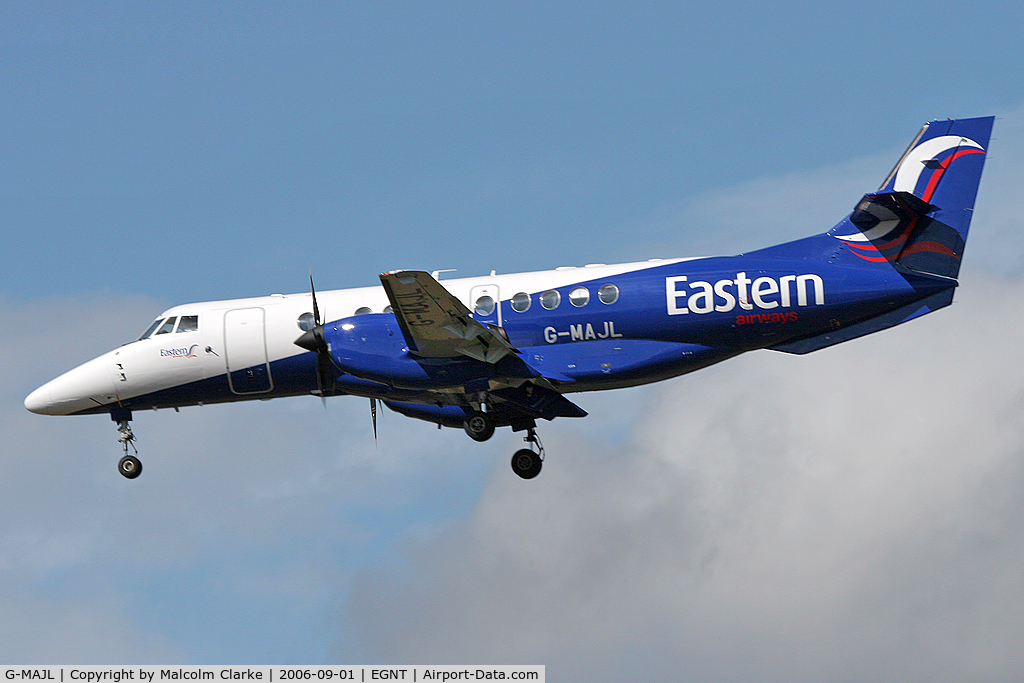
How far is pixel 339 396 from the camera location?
26703 millimetres

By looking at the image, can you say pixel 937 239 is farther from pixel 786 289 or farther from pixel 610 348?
pixel 610 348

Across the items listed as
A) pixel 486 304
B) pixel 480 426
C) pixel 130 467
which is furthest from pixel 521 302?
pixel 130 467

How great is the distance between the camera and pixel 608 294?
80.6 feet

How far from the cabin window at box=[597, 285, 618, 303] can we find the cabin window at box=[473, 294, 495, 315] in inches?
83.2

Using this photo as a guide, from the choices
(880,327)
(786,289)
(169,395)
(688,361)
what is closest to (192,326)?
(169,395)

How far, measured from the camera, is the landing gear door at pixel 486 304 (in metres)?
25.1

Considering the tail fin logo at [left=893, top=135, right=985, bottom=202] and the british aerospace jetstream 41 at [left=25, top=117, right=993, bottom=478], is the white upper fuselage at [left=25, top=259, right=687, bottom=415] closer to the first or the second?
the british aerospace jetstream 41 at [left=25, top=117, right=993, bottom=478]

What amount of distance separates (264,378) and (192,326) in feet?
6.62

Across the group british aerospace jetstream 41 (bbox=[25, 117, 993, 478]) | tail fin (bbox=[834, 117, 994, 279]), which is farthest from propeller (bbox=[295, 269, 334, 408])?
tail fin (bbox=[834, 117, 994, 279])

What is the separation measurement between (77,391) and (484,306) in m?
9.14

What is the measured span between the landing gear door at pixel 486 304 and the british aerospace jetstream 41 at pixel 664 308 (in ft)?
0.08

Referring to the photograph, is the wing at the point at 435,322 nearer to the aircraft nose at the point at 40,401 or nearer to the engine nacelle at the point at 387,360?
the engine nacelle at the point at 387,360

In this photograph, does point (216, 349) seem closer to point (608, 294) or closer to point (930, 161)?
point (608, 294)

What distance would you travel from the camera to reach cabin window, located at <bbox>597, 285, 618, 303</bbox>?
24516 mm
